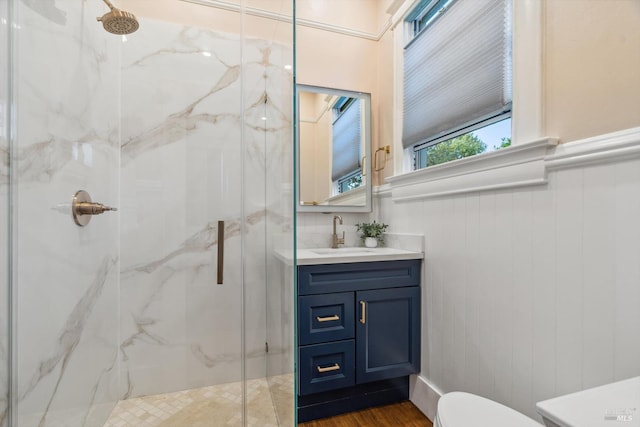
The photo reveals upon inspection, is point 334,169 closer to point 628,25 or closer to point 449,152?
point 449,152

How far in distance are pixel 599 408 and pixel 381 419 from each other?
1197 millimetres

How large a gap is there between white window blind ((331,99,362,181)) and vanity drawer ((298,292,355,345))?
0.89m

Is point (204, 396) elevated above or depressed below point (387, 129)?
below

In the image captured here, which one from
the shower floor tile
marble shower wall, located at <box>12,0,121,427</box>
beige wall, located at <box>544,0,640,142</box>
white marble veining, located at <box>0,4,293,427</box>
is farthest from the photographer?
the shower floor tile

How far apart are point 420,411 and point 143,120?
2.22 m

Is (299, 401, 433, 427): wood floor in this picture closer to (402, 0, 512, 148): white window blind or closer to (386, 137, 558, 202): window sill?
(386, 137, 558, 202): window sill

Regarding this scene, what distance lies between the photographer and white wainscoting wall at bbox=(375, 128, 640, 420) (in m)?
0.89

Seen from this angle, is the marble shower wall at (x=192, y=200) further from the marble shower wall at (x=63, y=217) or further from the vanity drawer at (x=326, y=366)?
the vanity drawer at (x=326, y=366)

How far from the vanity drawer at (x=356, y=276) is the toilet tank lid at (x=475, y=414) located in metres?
0.67

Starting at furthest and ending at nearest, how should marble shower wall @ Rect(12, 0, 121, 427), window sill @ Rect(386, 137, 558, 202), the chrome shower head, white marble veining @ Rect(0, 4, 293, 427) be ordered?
the chrome shower head
white marble veining @ Rect(0, 4, 293, 427)
window sill @ Rect(386, 137, 558, 202)
marble shower wall @ Rect(12, 0, 121, 427)

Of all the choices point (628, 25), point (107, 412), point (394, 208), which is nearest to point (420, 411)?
point (394, 208)

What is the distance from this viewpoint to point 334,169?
2135 mm

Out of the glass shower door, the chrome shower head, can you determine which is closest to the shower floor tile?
the glass shower door

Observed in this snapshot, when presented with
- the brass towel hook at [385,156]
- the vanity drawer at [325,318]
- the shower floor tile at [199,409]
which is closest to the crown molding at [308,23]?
the brass towel hook at [385,156]
